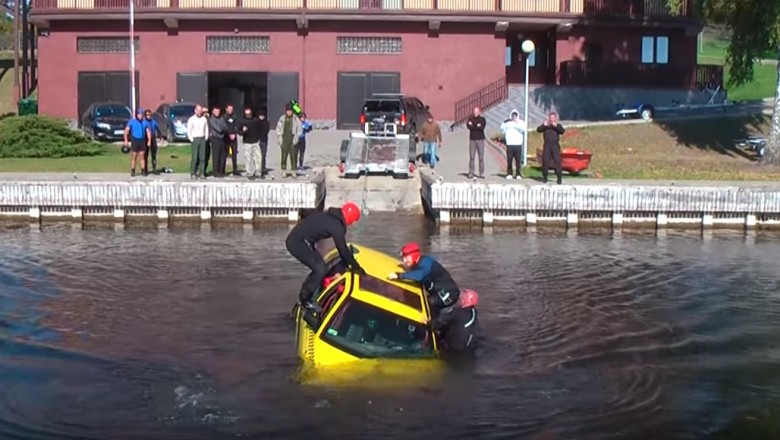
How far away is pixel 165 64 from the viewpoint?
5138cm

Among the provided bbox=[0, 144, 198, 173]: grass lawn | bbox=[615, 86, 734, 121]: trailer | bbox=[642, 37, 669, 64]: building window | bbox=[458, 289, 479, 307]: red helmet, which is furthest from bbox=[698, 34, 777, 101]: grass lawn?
bbox=[458, 289, 479, 307]: red helmet

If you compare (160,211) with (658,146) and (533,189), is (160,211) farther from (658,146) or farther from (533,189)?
(658,146)

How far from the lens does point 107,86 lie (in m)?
51.5

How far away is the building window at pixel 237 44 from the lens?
51125 mm

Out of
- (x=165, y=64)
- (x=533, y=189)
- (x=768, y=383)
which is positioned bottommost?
(x=768, y=383)

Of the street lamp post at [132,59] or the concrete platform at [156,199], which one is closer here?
the concrete platform at [156,199]

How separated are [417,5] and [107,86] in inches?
530

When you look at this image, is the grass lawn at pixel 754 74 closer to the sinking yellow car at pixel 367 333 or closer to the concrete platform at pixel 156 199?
the concrete platform at pixel 156 199

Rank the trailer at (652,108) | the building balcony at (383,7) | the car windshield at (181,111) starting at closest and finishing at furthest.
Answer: the car windshield at (181,111) → the trailer at (652,108) → the building balcony at (383,7)

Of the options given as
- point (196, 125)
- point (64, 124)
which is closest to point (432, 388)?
point (196, 125)

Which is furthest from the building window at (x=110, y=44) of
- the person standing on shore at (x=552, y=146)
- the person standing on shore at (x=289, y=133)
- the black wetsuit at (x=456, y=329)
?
the black wetsuit at (x=456, y=329)

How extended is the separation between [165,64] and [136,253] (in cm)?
2838

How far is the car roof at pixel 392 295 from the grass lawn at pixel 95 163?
18.7 meters

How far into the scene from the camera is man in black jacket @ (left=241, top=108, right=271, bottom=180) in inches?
1225
